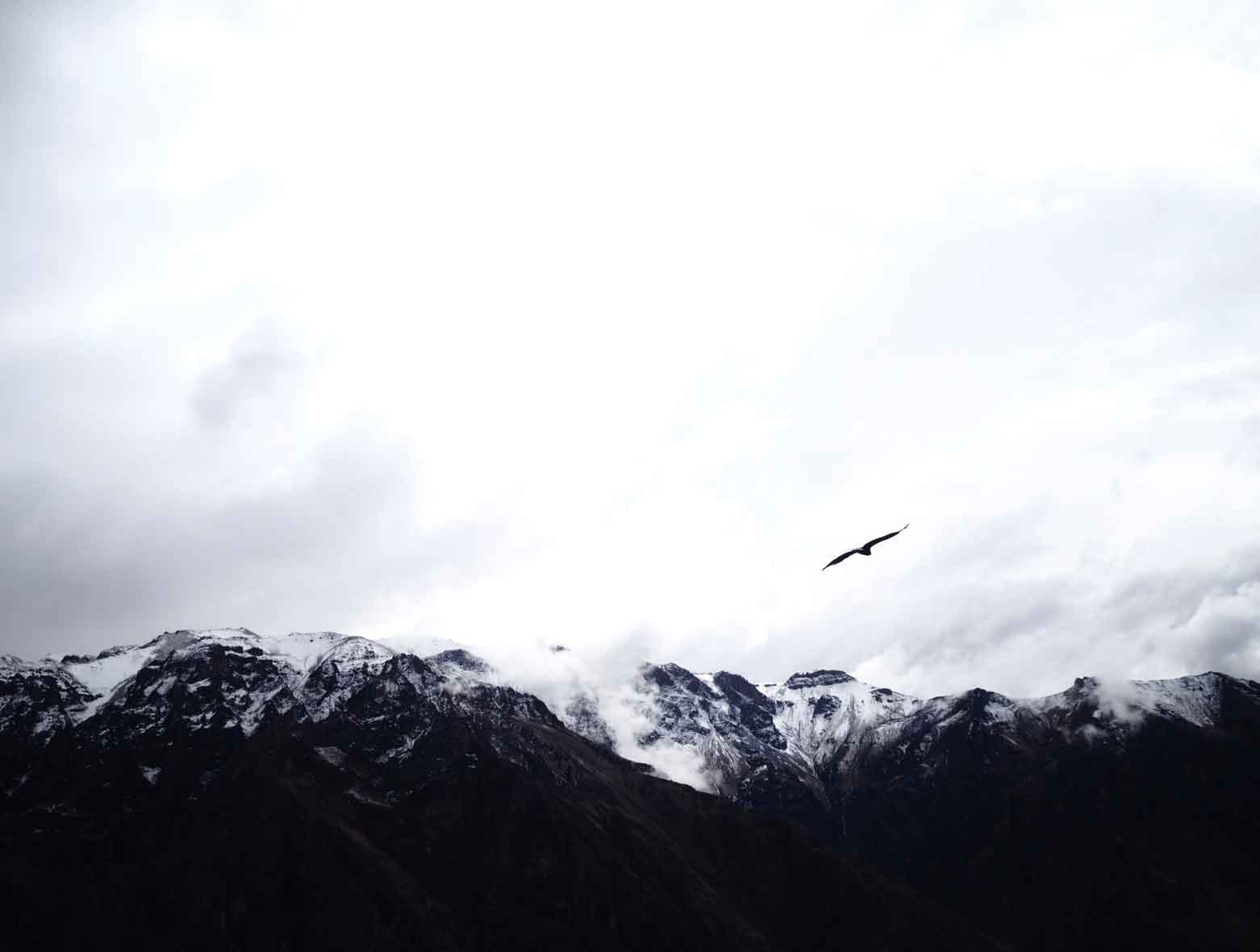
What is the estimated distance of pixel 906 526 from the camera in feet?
214

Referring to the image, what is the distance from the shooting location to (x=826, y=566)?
64.9 meters

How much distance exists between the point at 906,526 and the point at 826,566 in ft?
18.0
